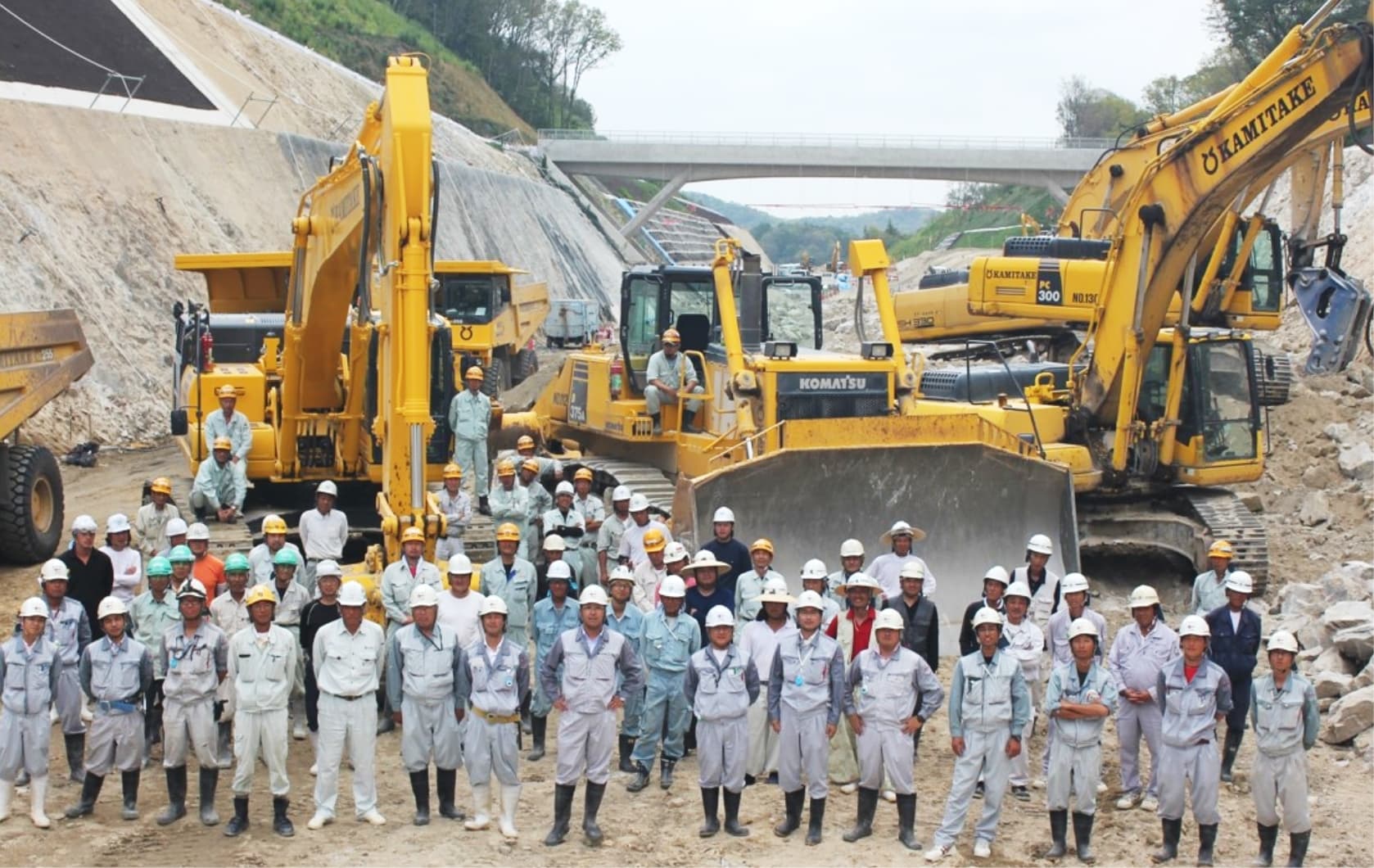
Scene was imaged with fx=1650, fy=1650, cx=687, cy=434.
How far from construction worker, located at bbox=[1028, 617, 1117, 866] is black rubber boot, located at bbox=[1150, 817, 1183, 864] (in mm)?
352

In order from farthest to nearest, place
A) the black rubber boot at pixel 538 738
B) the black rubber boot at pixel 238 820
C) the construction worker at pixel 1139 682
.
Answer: the black rubber boot at pixel 538 738 < the construction worker at pixel 1139 682 < the black rubber boot at pixel 238 820

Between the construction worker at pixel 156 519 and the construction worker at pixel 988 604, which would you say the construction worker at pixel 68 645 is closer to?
the construction worker at pixel 156 519

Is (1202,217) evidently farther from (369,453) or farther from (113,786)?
(113,786)

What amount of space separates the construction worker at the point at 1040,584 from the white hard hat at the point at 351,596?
4.31 metres

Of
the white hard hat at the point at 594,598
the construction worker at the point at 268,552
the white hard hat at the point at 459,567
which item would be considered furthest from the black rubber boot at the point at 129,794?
the white hard hat at the point at 594,598

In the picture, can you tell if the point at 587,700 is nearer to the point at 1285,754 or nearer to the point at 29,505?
the point at 1285,754

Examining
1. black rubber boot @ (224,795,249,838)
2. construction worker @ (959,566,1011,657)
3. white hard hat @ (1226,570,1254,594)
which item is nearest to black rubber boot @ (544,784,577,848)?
black rubber boot @ (224,795,249,838)

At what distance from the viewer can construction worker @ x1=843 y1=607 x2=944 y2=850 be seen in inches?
351

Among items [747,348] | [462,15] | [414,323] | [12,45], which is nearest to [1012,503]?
[747,348]

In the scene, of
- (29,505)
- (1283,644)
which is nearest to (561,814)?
(1283,644)

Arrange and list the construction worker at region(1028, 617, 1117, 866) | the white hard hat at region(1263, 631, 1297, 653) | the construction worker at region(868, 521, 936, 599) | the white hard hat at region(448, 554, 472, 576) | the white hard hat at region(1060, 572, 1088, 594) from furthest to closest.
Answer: the construction worker at region(868, 521, 936, 599) → the white hard hat at region(1060, 572, 1088, 594) → the white hard hat at region(448, 554, 472, 576) → the construction worker at region(1028, 617, 1117, 866) → the white hard hat at region(1263, 631, 1297, 653)

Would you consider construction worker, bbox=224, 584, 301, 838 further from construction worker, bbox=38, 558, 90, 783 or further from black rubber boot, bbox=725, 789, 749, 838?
black rubber boot, bbox=725, 789, 749, 838

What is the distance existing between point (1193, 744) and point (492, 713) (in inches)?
148

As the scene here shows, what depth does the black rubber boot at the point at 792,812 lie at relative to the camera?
9.10m
